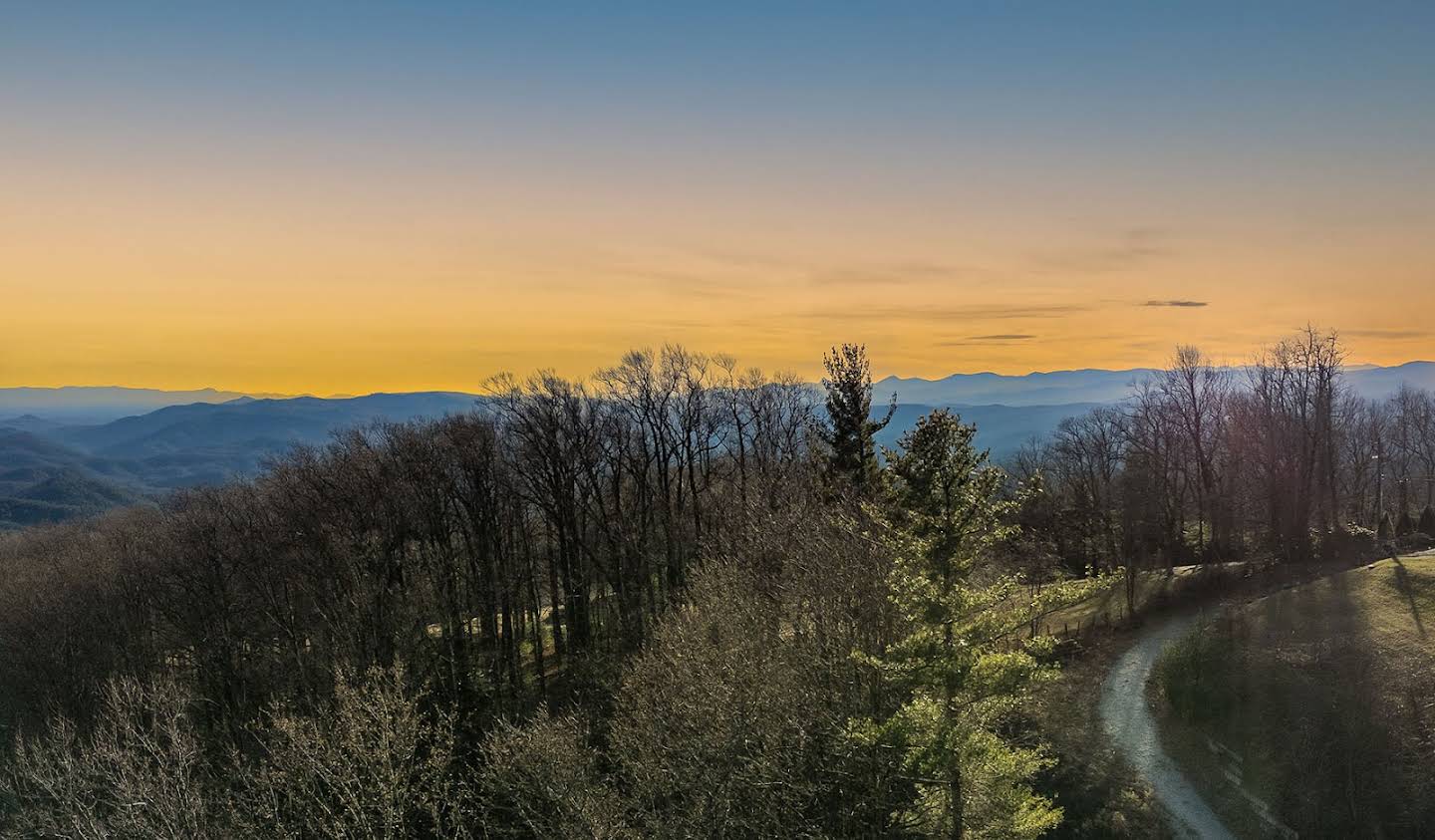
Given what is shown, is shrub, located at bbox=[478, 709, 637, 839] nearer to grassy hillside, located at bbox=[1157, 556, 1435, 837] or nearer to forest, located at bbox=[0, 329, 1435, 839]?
forest, located at bbox=[0, 329, 1435, 839]

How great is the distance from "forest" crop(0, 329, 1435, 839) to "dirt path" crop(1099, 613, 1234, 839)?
11.8 ft

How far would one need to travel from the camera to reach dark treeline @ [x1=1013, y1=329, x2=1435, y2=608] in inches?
1930

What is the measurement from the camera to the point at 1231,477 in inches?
2244

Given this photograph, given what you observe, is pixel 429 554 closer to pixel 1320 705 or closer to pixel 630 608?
pixel 630 608

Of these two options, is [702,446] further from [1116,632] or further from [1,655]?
[1,655]

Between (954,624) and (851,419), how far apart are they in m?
16.7

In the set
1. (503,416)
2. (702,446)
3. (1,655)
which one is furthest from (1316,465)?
(1,655)

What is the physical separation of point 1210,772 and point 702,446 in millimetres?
32113

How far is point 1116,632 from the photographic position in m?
42.5

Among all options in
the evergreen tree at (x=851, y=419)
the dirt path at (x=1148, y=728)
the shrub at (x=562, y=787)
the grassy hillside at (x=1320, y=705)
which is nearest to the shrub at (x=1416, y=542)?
the grassy hillside at (x=1320, y=705)

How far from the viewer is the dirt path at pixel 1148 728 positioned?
25797 millimetres

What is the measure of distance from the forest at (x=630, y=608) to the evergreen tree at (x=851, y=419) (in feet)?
0.48

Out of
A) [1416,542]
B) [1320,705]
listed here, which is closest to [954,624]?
[1320,705]

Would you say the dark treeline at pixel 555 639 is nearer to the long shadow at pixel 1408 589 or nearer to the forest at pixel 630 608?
the forest at pixel 630 608
